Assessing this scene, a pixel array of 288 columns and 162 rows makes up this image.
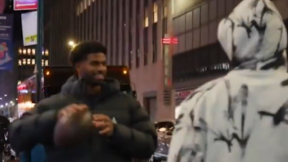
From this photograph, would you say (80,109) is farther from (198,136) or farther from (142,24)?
(142,24)

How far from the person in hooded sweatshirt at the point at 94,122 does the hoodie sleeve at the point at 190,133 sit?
3.01 feet

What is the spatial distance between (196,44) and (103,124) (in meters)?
35.6

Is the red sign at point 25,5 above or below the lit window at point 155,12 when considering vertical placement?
below

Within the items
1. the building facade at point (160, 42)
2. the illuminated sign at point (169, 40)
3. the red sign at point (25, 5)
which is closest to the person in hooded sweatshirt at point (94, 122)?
the red sign at point (25, 5)

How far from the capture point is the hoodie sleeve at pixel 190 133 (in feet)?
7.89

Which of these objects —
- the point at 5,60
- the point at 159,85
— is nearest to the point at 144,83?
the point at 159,85

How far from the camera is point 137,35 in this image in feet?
170

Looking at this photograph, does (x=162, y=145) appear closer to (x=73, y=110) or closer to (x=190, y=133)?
(x=73, y=110)

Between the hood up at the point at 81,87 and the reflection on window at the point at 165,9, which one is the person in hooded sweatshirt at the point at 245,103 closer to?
the hood up at the point at 81,87

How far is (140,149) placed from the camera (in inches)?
140

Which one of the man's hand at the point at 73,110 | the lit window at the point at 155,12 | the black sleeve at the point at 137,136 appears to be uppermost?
the lit window at the point at 155,12

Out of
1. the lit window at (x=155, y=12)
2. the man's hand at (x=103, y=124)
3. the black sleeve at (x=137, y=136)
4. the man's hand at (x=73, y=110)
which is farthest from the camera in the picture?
the lit window at (x=155, y=12)

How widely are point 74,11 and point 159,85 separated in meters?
49.7

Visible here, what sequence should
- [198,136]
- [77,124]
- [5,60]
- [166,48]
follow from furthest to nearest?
[166,48], [5,60], [77,124], [198,136]
